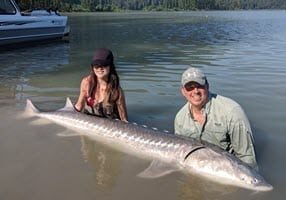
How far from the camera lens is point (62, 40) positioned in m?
22.6

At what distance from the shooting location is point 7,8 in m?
17.4

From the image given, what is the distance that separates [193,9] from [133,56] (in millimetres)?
141303

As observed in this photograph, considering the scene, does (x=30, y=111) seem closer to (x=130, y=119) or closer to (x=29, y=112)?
(x=29, y=112)

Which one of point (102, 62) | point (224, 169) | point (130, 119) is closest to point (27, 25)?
point (130, 119)

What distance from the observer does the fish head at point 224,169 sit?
4.44 metres

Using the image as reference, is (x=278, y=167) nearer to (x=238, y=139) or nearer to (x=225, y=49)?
(x=238, y=139)

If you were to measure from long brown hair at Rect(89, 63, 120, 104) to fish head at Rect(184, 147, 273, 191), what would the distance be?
187 cm

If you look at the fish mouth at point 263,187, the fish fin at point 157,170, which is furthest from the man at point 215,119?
the fish fin at point 157,170

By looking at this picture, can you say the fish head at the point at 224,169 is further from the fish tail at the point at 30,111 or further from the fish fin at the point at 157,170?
the fish tail at the point at 30,111

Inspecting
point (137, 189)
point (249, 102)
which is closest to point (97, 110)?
point (137, 189)

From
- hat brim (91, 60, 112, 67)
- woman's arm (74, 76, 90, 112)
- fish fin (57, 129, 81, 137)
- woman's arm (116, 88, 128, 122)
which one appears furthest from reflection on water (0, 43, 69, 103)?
hat brim (91, 60, 112, 67)

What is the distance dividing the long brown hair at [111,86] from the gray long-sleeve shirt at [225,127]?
1.51 metres

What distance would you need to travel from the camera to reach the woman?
6.21m

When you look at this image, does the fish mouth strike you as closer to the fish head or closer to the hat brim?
the fish head
